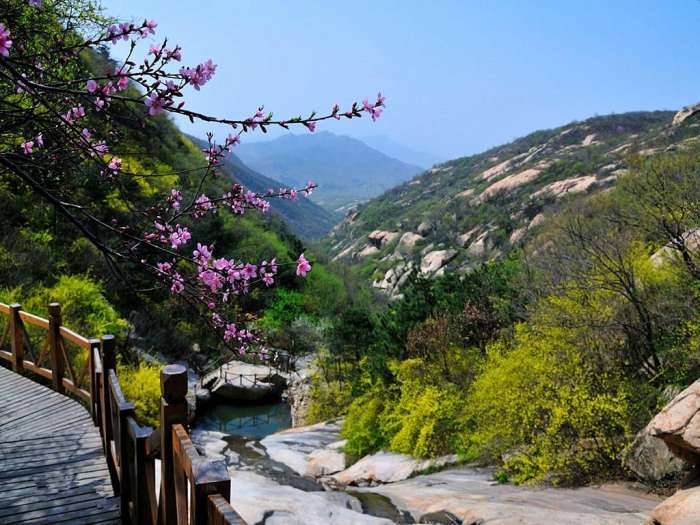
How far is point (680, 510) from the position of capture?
19.1 ft

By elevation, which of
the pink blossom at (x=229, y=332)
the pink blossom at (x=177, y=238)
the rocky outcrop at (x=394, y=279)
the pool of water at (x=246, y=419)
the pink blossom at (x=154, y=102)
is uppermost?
the pink blossom at (x=154, y=102)

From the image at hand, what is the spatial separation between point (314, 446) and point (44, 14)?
13106 millimetres

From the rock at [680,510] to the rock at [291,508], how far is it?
3.34 m

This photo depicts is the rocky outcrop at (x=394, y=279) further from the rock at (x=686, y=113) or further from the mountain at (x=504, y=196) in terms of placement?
the rock at (x=686, y=113)

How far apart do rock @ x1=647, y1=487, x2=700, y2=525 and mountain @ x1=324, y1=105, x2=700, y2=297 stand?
70.8ft

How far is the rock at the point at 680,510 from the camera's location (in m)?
5.65

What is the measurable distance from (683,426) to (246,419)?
1784 centimetres

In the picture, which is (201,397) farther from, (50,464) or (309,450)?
(50,464)

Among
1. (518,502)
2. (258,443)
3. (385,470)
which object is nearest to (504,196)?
(258,443)

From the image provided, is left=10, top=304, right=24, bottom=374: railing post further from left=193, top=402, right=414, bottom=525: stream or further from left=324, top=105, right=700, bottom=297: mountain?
left=324, top=105, right=700, bottom=297: mountain

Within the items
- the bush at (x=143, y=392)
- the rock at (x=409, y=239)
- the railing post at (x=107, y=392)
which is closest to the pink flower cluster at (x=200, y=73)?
the railing post at (x=107, y=392)

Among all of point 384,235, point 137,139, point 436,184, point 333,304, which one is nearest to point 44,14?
point 137,139

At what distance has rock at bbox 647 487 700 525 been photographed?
565 centimetres

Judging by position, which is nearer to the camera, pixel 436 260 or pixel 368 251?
pixel 436 260
